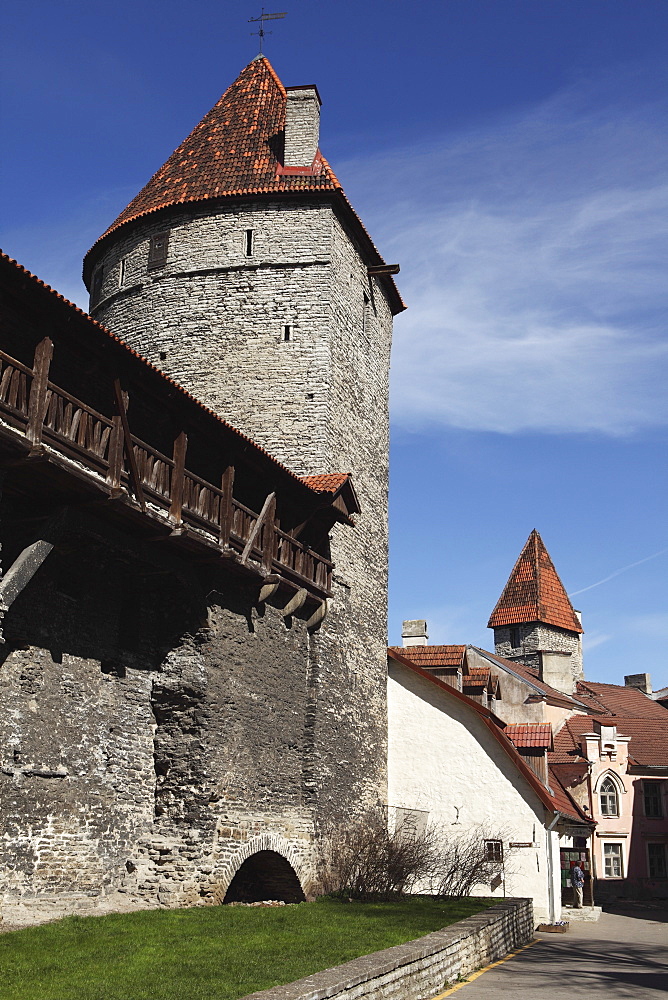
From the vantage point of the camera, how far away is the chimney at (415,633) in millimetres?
31797

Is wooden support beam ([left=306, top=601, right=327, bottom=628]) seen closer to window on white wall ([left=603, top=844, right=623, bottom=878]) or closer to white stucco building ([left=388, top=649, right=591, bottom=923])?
white stucco building ([left=388, top=649, right=591, bottom=923])

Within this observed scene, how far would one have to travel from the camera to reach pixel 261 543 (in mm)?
16109

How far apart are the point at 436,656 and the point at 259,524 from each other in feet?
36.7

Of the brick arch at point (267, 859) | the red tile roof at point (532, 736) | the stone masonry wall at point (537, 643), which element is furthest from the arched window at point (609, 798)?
the brick arch at point (267, 859)

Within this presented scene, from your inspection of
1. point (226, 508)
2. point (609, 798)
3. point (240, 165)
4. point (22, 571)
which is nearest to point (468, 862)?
point (226, 508)

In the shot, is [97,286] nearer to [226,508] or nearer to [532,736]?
[226,508]

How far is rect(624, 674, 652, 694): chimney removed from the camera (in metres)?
57.3

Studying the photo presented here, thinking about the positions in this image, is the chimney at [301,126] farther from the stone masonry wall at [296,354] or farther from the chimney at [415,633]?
the chimney at [415,633]

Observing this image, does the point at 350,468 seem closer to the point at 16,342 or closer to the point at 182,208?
the point at 182,208

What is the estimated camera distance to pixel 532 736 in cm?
2391

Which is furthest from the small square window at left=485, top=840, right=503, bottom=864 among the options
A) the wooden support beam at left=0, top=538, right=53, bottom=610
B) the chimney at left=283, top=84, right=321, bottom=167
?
the chimney at left=283, top=84, right=321, bottom=167

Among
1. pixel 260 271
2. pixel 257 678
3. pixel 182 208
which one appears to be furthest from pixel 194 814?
pixel 182 208

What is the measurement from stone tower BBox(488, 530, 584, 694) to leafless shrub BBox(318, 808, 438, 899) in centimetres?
3042

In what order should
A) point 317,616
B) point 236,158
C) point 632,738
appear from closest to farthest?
1. point 317,616
2. point 236,158
3. point 632,738
